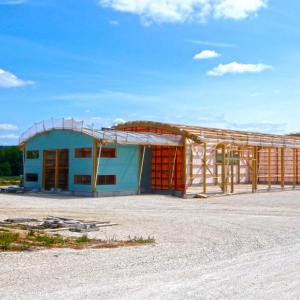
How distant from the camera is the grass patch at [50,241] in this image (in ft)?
33.9

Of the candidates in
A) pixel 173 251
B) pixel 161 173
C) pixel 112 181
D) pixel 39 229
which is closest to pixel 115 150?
pixel 112 181

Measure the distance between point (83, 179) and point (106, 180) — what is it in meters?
1.33

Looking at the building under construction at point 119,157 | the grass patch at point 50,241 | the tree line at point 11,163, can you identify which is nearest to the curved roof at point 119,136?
the building under construction at point 119,157

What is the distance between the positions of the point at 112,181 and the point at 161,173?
390 centimetres

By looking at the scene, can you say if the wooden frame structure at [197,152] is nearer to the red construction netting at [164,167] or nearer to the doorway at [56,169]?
the red construction netting at [164,167]

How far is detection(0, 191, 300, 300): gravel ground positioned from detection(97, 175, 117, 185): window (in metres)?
9.38

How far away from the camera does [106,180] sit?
25.9 metres

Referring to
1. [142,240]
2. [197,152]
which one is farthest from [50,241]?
[197,152]

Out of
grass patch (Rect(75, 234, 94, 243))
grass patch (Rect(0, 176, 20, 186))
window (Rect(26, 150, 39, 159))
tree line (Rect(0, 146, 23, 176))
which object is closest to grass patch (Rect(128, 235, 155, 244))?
grass patch (Rect(75, 234, 94, 243))

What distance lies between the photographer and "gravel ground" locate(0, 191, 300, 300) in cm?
686

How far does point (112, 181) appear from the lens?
85.9 feet

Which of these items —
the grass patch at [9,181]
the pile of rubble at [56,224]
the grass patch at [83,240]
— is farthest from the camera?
the grass patch at [9,181]

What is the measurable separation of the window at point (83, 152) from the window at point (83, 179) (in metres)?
1.15

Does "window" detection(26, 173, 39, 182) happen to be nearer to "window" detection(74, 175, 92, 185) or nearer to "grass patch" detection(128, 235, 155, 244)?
"window" detection(74, 175, 92, 185)
